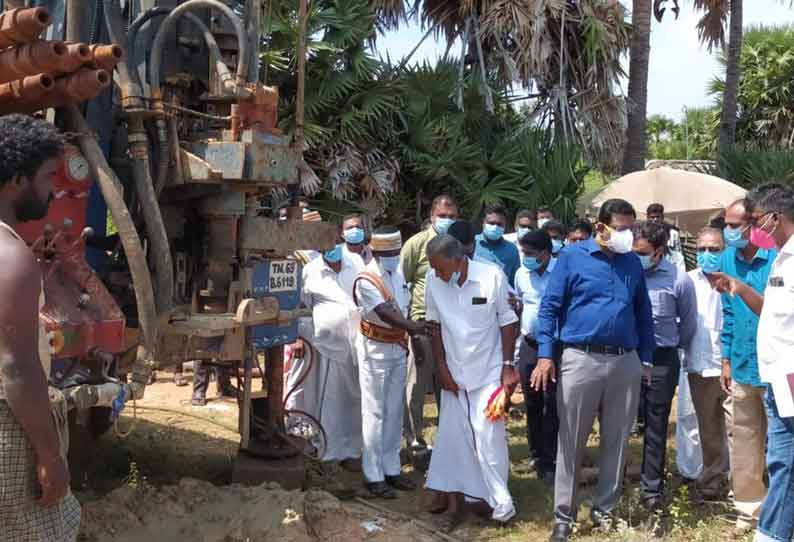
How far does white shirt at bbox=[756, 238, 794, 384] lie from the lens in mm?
4336

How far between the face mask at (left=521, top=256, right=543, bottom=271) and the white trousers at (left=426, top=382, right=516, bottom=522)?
1673 mm

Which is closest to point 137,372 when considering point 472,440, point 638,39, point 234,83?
point 234,83

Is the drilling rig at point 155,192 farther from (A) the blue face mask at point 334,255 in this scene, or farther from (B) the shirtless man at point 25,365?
(B) the shirtless man at point 25,365

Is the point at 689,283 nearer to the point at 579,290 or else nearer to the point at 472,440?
the point at 579,290

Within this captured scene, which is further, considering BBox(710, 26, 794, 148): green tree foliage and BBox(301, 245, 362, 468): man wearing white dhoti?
BBox(710, 26, 794, 148): green tree foliage

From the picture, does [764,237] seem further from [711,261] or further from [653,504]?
[653,504]

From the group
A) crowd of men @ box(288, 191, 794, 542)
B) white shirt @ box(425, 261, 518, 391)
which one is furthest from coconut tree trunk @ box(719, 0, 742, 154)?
white shirt @ box(425, 261, 518, 391)

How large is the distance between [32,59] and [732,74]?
49.2ft

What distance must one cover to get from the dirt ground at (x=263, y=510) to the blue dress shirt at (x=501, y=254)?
1.52 m

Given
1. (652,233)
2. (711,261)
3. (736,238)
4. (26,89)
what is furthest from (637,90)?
(26,89)

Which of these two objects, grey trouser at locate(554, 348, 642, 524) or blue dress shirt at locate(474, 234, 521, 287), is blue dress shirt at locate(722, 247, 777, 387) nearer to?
grey trouser at locate(554, 348, 642, 524)

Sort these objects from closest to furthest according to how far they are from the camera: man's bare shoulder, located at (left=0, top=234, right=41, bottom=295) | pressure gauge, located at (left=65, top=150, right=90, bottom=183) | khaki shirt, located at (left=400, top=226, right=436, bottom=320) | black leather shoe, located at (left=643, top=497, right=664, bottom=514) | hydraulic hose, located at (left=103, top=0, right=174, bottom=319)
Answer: man's bare shoulder, located at (left=0, top=234, right=41, bottom=295), pressure gauge, located at (left=65, top=150, right=90, bottom=183), hydraulic hose, located at (left=103, top=0, right=174, bottom=319), black leather shoe, located at (left=643, top=497, right=664, bottom=514), khaki shirt, located at (left=400, top=226, right=436, bottom=320)

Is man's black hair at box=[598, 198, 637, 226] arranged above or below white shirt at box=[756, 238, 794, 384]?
above

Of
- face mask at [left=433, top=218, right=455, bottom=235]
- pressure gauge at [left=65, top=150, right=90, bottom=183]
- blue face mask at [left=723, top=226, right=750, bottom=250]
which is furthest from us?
face mask at [left=433, top=218, right=455, bottom=235]
